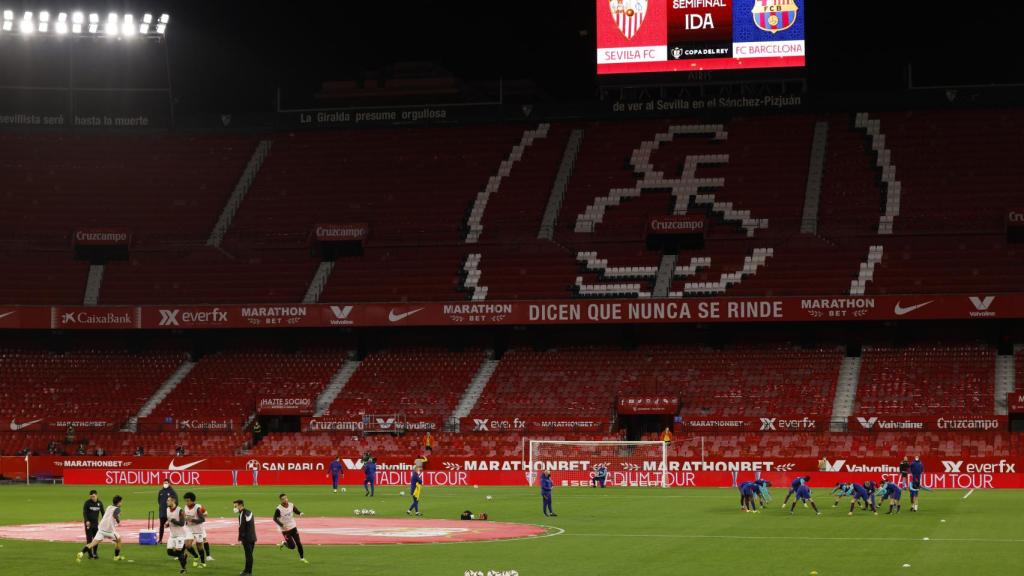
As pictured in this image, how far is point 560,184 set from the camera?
77312 mm

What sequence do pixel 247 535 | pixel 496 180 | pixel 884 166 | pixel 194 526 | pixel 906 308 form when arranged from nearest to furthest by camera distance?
pixel 247 535
pixel 194 526
pixel 906 308
pixel 884 166
pixel 496 180

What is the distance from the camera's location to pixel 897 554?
3089cm

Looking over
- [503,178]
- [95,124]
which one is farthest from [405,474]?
[95,124]

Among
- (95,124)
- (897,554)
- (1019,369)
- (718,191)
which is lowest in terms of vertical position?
(897,554)

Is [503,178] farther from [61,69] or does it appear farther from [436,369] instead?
[61,69]

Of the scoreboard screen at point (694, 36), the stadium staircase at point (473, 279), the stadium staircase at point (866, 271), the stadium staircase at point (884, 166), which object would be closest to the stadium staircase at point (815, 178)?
the stadium staircase at point (884, 166)

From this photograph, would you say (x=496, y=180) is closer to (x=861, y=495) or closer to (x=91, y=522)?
(x=861, y=495)

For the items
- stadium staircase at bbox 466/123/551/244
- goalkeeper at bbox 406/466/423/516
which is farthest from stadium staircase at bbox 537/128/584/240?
goalkeeper at bbox 406/466/423/516

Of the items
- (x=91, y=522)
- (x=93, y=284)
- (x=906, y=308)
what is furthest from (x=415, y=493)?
(x=93, y=284)

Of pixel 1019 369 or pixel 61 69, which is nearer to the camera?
pixel 1019 369

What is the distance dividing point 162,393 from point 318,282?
33.4 ft

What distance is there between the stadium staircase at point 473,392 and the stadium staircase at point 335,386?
664 cm

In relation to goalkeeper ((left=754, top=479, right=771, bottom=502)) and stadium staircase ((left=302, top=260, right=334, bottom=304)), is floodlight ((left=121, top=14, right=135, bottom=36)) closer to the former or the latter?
stadium staircase ((left=302, top=260, right=334, bottom=304))

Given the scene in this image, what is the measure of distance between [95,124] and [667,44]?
35.7m
